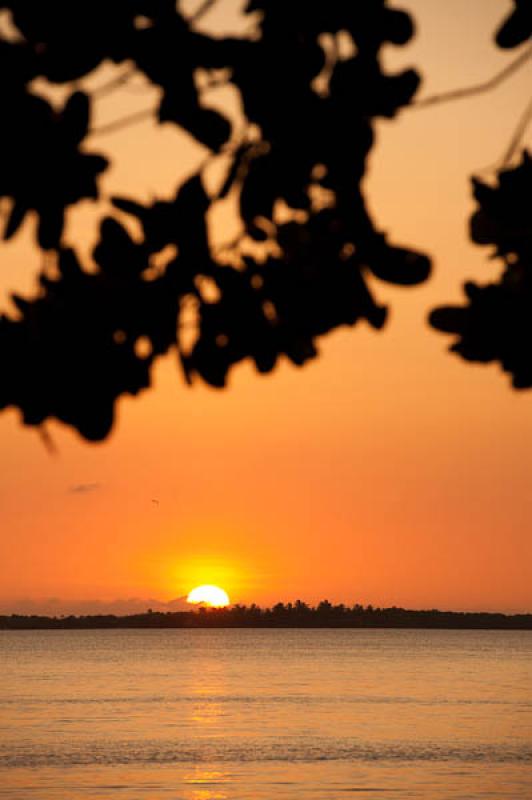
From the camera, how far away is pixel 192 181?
3.88 m

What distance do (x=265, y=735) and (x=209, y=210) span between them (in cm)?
6795

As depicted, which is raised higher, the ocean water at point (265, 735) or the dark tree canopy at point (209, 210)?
the dark tree canopy at point (209, 210)

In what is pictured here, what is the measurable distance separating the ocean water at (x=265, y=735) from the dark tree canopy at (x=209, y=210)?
150 ft

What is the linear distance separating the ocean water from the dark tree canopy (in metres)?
45.8

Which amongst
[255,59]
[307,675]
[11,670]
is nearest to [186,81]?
[255,59]

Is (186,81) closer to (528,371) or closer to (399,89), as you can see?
(399,89)

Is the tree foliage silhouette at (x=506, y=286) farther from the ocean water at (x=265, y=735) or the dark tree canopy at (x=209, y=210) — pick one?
the ocean water at (x=265, y=735)

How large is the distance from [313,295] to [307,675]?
126 m

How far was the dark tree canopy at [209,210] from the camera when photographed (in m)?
3.53

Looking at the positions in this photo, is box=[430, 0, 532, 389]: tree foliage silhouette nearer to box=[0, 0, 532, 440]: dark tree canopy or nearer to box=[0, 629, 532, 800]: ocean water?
box=[0, 0, 532, 440]: dark tree canopy

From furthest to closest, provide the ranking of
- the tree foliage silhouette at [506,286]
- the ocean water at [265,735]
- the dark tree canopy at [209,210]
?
the ocean water at [265,735]
the tree foliage silhouette at [506,286]
the dark tree canopy at [209,210]

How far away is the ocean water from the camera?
5156 cm

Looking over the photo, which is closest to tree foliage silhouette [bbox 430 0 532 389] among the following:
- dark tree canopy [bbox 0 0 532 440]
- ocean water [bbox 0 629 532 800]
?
dark tree canopy [bbox 0 0 532 440]

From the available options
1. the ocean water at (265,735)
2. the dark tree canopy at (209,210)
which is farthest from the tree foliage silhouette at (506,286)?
the ocean water at (265,735)
